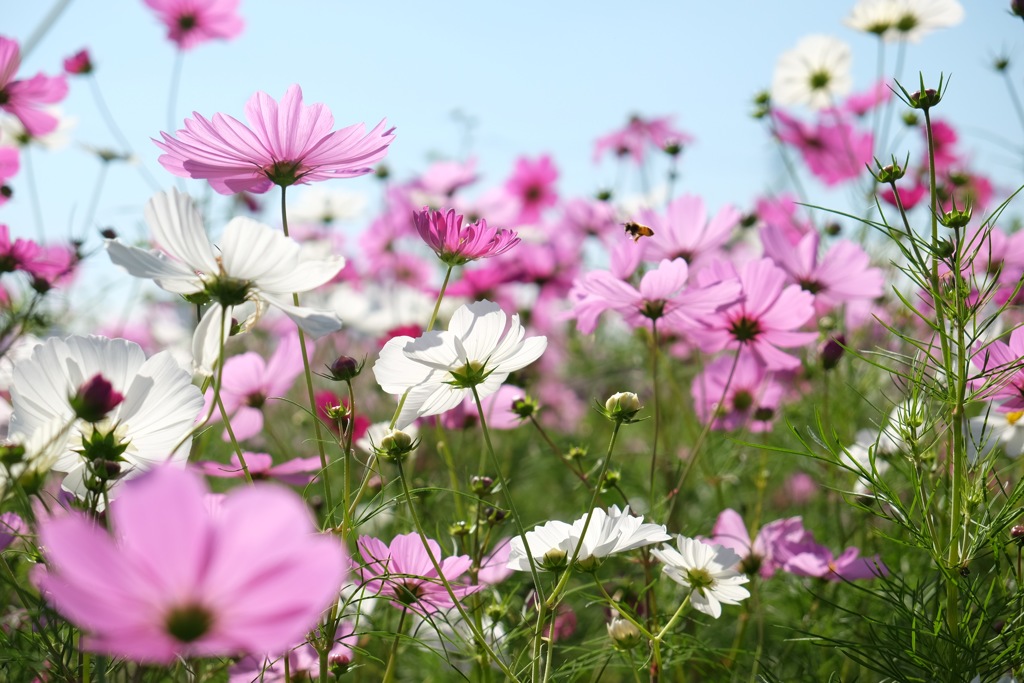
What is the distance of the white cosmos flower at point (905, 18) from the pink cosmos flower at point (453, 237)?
1033mm

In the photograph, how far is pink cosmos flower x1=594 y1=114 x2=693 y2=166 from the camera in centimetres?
183

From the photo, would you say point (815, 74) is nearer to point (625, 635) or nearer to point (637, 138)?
point (637, 138)

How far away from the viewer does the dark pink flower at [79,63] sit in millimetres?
1371

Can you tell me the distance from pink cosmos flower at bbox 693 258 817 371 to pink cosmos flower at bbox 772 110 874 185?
0.94 metres

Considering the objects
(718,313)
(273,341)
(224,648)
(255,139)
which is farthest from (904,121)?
(273,341)

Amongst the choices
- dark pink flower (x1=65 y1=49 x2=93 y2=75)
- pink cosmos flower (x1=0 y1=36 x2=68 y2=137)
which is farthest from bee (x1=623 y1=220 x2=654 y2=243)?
dark pink flower (x1=65 y1=49 x2=93 y2=75)

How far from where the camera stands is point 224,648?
0.75 ft

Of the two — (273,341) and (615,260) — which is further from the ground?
(273,341)

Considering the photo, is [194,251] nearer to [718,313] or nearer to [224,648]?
[224,648]

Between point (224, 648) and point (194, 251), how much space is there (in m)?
0.24

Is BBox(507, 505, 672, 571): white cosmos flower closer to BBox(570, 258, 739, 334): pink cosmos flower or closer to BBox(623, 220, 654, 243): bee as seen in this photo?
BBox(570, 258, 739, 334): pink cosmos flower

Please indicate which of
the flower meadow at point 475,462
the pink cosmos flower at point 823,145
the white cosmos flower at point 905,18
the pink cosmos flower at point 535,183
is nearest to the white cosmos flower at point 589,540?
the flower meadow at point 475,462

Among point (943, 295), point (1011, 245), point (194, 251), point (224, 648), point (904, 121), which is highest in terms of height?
point (904, 121)

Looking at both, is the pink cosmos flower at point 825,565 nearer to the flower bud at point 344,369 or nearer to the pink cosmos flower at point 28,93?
the flower bud at point 344,369
